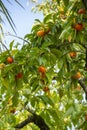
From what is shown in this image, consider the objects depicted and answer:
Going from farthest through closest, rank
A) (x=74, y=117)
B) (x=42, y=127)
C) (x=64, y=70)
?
(x=42, y=127)
(x=64, y=70)
(x=74, y=117)

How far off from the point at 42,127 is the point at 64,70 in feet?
7.86

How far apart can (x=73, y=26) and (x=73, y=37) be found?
0.39 ft

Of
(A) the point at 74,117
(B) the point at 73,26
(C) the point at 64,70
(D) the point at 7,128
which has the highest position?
(B) the point at 73,26

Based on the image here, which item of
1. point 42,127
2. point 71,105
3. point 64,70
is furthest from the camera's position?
point 42,127

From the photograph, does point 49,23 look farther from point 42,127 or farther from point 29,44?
point 42,127

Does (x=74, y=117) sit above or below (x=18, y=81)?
below

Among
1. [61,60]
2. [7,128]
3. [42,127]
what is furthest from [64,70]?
[42,127]

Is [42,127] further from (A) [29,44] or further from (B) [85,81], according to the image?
(A) [29,44]

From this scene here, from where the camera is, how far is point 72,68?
4.11 metres

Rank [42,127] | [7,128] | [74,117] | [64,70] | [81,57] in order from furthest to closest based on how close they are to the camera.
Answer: [42,127] → [81,57] → [7,128] → [64,70] → [74,117]

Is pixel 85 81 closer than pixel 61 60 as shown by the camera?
No

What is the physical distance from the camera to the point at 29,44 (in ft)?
12.8

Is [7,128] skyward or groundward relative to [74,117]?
skyward

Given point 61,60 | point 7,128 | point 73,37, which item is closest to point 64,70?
point 61,60
